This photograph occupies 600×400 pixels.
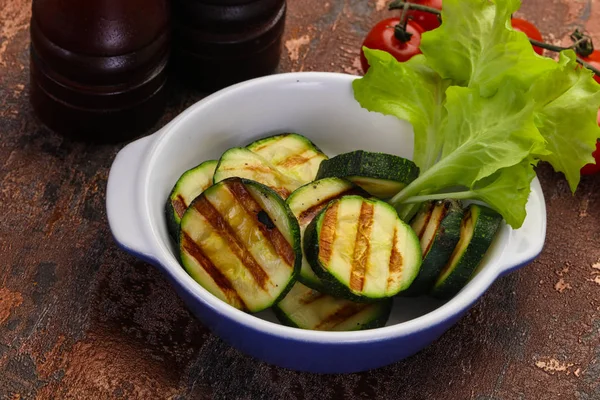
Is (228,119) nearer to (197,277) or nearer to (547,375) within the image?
(197,277)

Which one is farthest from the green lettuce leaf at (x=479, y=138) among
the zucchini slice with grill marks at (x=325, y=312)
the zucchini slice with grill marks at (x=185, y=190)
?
the zucchini slice with grill marks at (x=185, y=190)

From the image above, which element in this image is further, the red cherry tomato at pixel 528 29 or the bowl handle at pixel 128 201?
the red cherry tomato at pixel 528 29

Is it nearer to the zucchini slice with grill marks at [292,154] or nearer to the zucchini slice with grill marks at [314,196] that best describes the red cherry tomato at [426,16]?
the zucchini slice with grill marks at [292,154]

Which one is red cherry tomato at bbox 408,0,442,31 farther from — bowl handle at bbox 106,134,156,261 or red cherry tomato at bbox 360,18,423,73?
bowl handle at bbox 106,134,156,261

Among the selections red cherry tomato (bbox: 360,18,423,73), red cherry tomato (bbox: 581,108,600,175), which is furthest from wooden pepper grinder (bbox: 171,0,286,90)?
red cherry tomato (bbox: 581,108,600,175)

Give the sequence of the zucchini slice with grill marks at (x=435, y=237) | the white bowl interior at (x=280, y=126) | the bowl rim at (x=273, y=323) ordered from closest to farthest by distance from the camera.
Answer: the bowl rim at (x=273, y=323) < the zucchini slice with grill marks at (x=435, y=237) < the white bowl interior at (x=280, y=126)

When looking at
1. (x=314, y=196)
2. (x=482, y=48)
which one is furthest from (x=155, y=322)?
(x=482, y=48)

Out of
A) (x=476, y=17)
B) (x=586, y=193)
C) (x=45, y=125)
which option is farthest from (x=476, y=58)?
(x=45, y=125)
